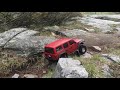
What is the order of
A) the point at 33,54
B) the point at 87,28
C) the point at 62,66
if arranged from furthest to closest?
the point at 87,28
the point at 33,54
the point at 62,66

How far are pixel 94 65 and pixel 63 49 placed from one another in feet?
5.03

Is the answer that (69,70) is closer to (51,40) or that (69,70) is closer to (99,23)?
(51,40)

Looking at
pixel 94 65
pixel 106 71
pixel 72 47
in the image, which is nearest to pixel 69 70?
pixel 94 65

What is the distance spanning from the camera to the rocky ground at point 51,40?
11.5 meters

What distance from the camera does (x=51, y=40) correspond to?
13523 millimetres

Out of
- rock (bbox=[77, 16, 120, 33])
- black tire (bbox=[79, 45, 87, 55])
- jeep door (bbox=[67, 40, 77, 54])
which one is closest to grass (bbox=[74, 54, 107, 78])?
jeep door (bbox=[67, 40, 77, 54])

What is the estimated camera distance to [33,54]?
12.7 meters

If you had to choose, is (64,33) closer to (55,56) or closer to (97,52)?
(97,52)

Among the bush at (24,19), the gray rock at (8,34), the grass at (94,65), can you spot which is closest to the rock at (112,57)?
the grass at (94,65)

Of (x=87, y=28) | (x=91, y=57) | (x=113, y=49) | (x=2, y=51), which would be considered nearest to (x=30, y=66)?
(x=2, y=51)

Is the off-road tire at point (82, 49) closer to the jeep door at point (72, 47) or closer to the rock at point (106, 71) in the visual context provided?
the jeep door at point (72, 47)

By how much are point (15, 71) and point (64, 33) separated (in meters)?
4.22

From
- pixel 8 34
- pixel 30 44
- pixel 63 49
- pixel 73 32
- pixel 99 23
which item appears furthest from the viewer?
pixel 99 23

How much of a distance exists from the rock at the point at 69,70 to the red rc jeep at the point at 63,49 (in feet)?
1.80
